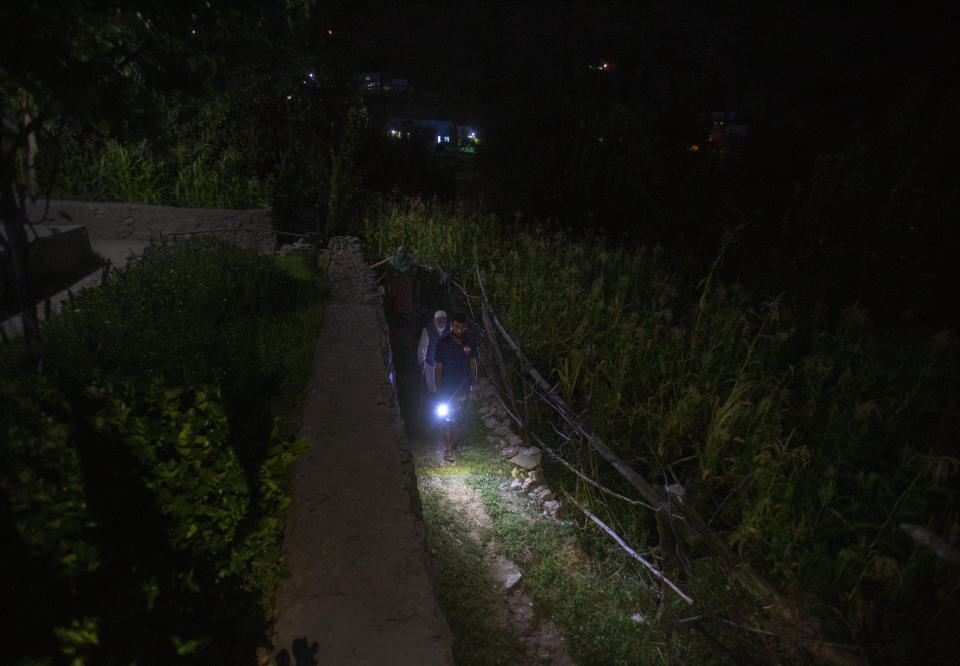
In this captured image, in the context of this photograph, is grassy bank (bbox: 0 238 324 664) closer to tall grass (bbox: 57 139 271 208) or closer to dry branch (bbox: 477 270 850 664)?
dry branch (bbox: 477 270 850 664)

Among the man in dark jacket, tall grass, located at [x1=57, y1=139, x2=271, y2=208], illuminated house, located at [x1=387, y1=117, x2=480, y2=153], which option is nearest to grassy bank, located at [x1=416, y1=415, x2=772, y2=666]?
the man in dark jacket

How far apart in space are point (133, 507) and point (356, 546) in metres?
1.05

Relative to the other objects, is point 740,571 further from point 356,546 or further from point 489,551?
point 356,546

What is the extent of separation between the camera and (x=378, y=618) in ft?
7.50

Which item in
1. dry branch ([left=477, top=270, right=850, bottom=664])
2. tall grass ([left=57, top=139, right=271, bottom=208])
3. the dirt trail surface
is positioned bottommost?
dry branch ([left=477, top=270, right=850, bottom=664])

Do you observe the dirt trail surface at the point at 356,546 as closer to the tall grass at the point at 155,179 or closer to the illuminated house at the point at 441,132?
the tall grass at the point at 155,179

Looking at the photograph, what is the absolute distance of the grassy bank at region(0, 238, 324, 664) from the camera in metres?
1.55

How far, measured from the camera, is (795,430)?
345 centimetres

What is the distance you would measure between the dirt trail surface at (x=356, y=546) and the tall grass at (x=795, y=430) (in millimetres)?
1811

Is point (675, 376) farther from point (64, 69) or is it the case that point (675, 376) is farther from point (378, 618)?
point (64, 69)

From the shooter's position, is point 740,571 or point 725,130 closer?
point 740,571

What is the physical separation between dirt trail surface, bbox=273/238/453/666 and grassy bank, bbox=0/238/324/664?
0.72 feet

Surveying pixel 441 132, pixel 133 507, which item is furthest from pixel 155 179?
pixel 441 132

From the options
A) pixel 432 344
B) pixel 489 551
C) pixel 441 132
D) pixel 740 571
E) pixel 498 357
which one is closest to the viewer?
pixel 740 571
